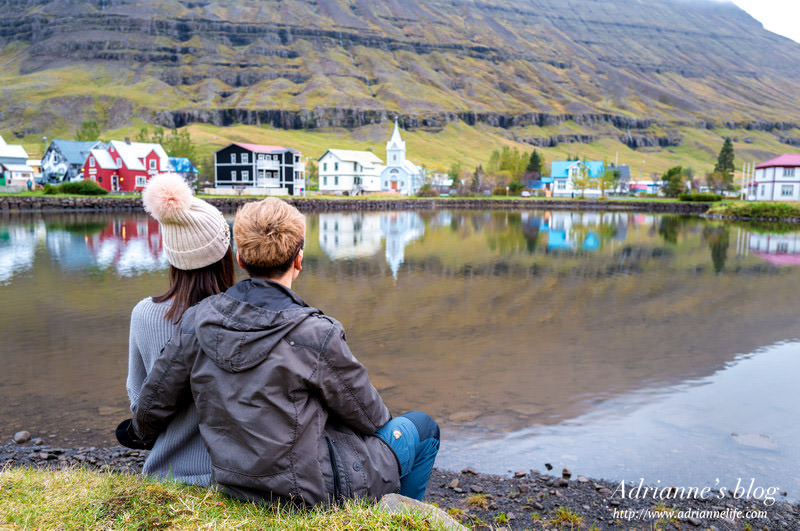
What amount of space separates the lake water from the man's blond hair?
5484mm

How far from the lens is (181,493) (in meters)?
3.69

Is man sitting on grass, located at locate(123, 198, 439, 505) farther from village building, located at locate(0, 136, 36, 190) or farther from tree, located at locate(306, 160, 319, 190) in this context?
tree, located at locate(306, 160, 319, 190)

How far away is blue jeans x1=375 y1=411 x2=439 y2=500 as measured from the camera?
373 centimetres

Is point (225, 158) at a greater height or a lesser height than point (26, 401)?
greater

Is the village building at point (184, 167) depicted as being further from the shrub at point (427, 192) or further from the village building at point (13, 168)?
the shrub at point (427, 192)

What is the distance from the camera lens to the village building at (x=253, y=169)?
89250 millimetres

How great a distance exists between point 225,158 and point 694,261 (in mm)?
74539

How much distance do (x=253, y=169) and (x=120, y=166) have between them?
59.8 ft

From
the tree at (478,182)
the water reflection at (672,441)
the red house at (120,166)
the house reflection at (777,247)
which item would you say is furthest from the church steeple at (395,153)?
the water reflection at (672,441)

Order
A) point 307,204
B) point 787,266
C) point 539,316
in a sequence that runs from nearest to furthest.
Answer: point 539,316, point 787,266, point 307,204

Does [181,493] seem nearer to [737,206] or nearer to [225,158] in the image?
[737,206]

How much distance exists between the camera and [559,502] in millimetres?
6527

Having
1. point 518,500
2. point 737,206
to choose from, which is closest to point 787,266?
point 518,500

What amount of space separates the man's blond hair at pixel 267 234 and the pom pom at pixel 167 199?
426 mm
